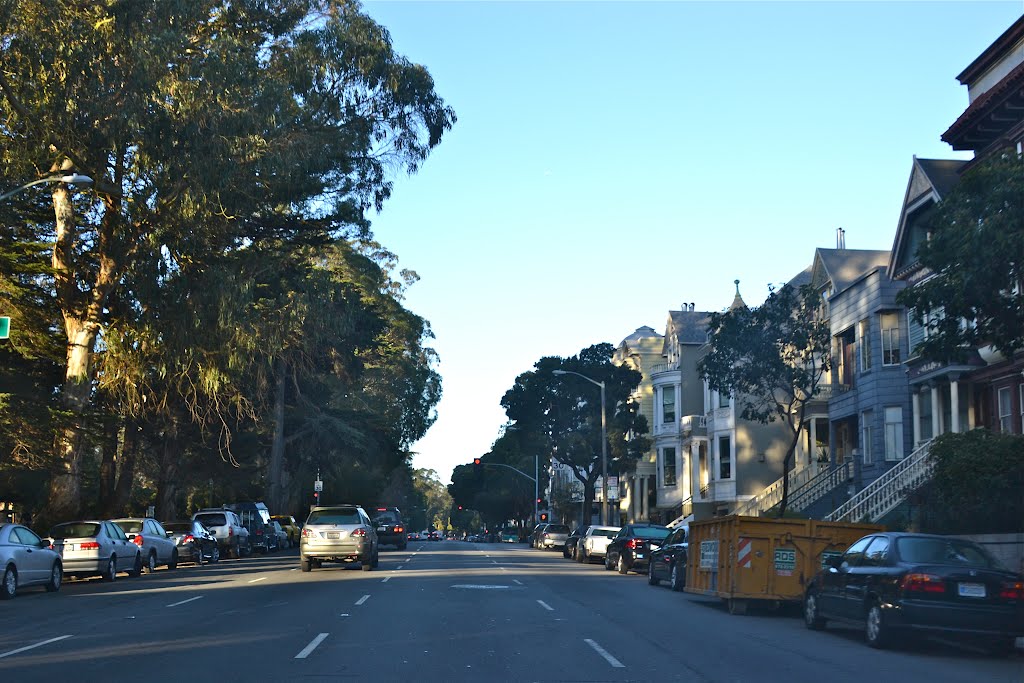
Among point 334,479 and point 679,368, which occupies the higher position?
point 679,368

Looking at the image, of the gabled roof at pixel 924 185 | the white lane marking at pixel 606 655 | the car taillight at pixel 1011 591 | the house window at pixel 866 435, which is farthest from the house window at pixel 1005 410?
the white lane marking at pixel 606 655

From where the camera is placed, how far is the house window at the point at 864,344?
39.6 meters

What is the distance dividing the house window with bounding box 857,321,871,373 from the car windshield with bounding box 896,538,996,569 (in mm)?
24815

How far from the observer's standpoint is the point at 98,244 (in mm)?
31891

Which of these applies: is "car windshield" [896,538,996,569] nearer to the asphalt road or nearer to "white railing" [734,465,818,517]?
the asphalt road

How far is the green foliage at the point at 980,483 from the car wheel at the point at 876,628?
26.8ft

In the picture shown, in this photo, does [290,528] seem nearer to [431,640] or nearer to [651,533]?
[651,533]

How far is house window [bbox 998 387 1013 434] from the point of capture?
1225 inches

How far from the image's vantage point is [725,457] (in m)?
54.2

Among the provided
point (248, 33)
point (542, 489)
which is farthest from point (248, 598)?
point (542, 489)

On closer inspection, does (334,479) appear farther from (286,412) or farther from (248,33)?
(248,33)

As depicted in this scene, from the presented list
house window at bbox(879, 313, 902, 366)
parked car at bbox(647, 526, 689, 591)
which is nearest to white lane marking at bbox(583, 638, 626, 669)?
parked car at bbox(647, 526, 689, 591)

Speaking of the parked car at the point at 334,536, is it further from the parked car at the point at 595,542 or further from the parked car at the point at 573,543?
the parked car at the point at 573,543

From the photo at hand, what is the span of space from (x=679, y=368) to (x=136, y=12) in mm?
42165
